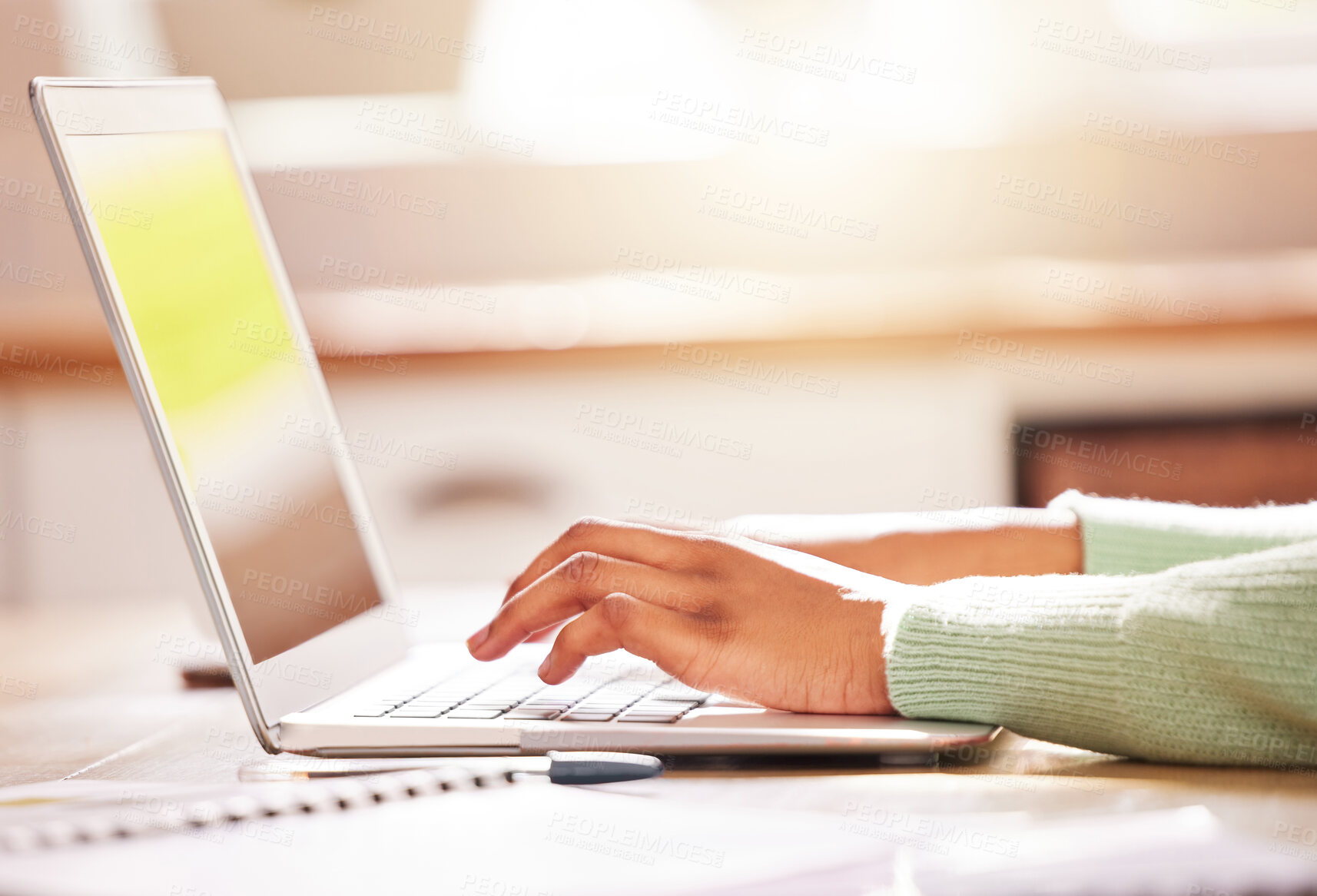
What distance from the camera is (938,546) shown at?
30.1 inches

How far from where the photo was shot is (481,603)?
3.01ft

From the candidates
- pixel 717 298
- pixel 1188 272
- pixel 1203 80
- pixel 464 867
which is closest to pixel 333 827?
pixel 464 867

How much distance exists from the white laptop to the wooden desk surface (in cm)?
2

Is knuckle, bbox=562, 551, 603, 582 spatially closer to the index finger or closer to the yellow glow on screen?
the index finger

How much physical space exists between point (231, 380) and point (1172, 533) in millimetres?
560

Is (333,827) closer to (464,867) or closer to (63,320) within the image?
(464,867)

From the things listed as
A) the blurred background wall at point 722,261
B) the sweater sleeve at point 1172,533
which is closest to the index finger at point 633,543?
the sweater sleeve at point 1172,533

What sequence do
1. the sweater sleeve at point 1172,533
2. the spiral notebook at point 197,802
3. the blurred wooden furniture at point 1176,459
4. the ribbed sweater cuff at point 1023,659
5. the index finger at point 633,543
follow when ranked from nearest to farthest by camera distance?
the spiral notebook at point 197,802, the ribbed sweater cuff at point 1023,659, the index finger at point 633,543, the sweater sleeve at point 1172,533, the blurred wooden furniture at point 1176,459

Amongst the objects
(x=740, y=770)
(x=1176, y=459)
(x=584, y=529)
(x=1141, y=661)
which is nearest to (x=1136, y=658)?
(x=1141, y=661)

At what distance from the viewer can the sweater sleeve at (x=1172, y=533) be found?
73cm

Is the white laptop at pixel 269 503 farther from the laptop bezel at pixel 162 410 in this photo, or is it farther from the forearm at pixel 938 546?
the forearm at pixel 938 546

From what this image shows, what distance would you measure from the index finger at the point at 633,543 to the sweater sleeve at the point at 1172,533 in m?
0.31

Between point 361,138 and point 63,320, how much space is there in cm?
58

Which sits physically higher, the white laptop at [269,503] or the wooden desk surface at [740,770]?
the white laptop at [269,503]
